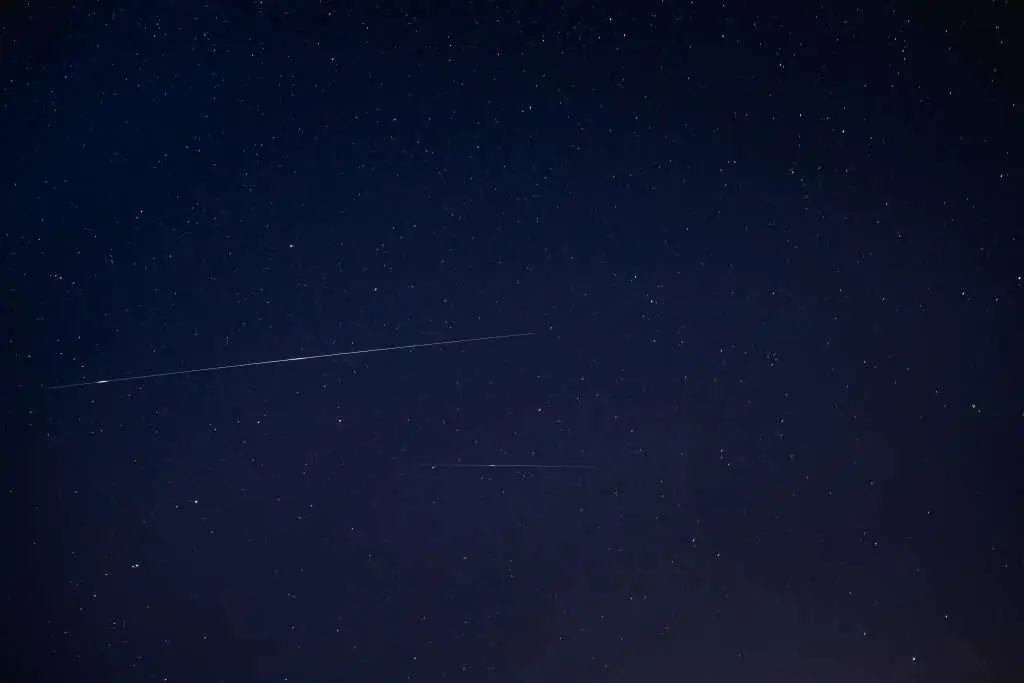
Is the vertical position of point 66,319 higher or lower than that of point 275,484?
higher

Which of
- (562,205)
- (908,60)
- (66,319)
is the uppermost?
(908,60)

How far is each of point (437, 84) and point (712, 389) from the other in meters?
0.35

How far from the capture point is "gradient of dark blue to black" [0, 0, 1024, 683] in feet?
1.89

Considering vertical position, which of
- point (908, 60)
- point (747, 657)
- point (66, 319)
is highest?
point (908, 60)

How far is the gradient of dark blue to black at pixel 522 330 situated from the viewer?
0.58 metres

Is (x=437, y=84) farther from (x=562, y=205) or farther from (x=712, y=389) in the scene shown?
(x=712, y=389)

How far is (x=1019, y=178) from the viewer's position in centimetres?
58

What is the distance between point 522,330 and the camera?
0.59 m

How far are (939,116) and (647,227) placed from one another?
0.86 feet

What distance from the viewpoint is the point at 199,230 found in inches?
23.0

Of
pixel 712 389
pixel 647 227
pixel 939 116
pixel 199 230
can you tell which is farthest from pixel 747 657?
pixel 199 230

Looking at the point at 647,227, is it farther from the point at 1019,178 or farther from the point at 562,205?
the point at 1019,178

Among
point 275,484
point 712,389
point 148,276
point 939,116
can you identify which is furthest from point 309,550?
point 939,116

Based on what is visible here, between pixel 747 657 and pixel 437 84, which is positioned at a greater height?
pixel 437 84
